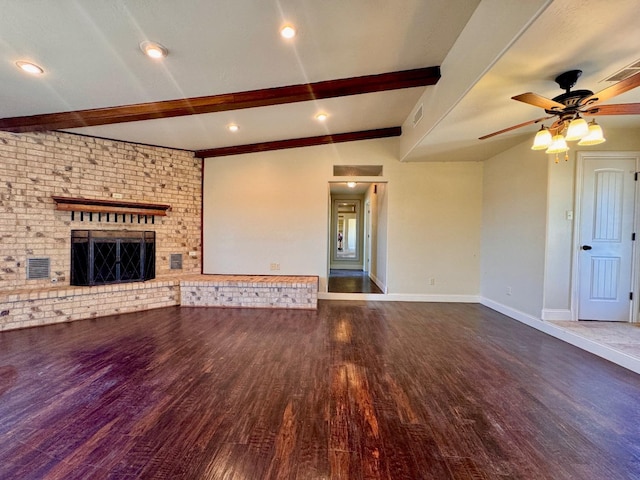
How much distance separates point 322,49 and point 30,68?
9.00 feet

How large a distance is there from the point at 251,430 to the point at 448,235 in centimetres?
454

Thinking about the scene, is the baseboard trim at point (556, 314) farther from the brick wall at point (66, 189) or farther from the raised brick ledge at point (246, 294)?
the brick wall at point (66, 189)

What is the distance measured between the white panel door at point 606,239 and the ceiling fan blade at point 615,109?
163 centimetres

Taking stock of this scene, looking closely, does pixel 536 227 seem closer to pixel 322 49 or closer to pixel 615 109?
pixel 615 109

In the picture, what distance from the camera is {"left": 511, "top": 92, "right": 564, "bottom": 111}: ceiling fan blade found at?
2127mm

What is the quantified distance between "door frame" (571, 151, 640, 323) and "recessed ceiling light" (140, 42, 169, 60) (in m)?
4.85

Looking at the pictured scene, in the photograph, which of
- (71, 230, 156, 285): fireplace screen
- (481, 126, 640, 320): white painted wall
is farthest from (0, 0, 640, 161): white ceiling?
(71, 230, 156, 285): fireplace screen

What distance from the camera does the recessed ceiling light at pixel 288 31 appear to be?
7.43 ft

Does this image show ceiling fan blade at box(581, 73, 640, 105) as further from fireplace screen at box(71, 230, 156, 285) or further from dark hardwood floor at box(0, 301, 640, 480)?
fireplace screen at box(71, 230, 156, 285)

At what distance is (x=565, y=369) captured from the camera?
2.50 meters

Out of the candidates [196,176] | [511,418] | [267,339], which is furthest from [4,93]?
[511,418]

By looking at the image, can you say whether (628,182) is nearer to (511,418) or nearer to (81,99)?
(511,418)

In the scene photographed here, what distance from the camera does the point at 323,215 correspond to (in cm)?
515

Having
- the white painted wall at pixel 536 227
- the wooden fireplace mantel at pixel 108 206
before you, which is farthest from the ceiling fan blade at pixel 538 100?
the wooden fireplace mantel at pixel 108 206
